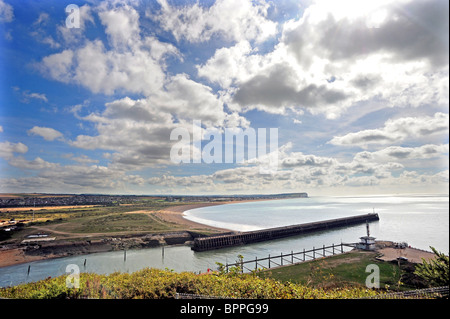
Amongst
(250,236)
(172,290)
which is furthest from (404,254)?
(172,290)

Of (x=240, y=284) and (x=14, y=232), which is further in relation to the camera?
(x=14, y=232)

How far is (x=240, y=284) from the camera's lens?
9.89 metres

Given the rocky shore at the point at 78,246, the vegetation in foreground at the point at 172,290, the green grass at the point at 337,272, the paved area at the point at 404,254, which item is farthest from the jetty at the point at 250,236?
Result: the vegetation in foreground at the point at 172,290

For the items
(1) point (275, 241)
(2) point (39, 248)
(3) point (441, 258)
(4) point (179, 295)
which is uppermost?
(3) point (441, 258)

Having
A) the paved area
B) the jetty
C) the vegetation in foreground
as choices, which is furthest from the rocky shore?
the paved area

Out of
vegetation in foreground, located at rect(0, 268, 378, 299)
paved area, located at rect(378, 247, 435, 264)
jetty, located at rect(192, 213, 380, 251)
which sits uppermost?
vegetation in foreground, located at rect(0, 268, 378, 299)

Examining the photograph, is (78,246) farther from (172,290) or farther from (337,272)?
(337,272)

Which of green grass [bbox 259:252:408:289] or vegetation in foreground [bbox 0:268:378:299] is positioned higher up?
vegetation in foreground [bbox 0:268:378:299]

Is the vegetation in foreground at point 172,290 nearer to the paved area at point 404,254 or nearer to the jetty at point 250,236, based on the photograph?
the paved area at point 404,254

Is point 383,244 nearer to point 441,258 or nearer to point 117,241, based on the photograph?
point 441,258

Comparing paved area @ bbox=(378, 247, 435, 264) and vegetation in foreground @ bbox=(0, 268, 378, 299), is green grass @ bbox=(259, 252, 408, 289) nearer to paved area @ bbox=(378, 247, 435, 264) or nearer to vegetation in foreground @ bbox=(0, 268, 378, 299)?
paved area @ bbox=(378, 247, 435, 264)
